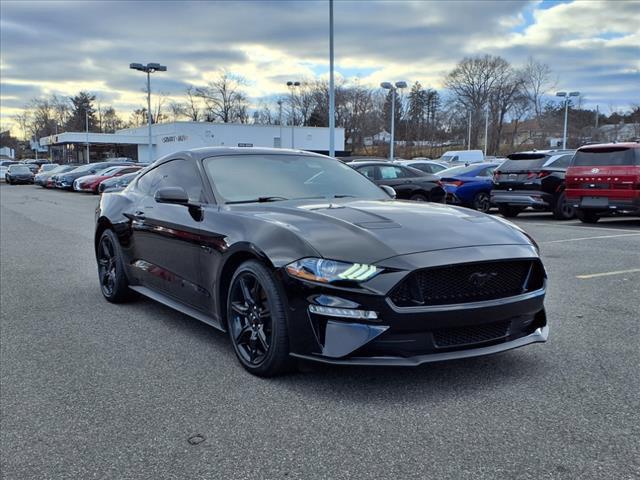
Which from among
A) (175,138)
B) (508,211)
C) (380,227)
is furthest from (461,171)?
(175,138)

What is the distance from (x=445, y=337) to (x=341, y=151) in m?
67.7

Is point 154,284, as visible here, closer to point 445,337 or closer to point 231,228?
point 231,228

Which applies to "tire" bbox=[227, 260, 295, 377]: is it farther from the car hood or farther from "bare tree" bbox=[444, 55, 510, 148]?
"bare tree" bbox=[444, 55, 510, 148]

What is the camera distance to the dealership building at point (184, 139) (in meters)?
59.2

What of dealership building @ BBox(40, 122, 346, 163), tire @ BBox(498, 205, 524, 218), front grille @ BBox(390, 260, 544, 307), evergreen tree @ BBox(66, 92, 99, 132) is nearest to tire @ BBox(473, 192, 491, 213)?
tire @ BBox(498, 205, 524, 218)

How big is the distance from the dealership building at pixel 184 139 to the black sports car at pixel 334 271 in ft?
164

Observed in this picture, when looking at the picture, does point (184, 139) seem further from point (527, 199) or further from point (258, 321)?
point (258, 321)

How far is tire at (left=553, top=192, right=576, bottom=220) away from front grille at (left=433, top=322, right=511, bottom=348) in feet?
36.9

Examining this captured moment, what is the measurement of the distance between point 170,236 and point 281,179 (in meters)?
1.02

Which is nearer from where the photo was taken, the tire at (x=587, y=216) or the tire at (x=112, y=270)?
the tire at (x=112, y=270)

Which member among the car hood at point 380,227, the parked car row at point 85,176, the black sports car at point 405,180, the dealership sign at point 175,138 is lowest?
the parked car row at point 85,176

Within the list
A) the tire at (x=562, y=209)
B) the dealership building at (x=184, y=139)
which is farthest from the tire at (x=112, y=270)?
the dealership building at (x=184, y=139)

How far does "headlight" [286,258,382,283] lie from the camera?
3.27 m

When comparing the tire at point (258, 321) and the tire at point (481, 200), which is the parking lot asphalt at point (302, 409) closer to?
the tire at point (258, 321)
